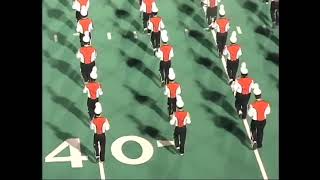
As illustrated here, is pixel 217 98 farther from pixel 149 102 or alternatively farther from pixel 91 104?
pixel 91 104

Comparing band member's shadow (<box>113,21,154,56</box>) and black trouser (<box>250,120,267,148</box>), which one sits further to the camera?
band member's shadow (<box>113,21,154,56</box>)

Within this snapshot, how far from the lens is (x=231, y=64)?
94.3 feet

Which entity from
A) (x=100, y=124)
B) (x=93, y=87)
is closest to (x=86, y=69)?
(x=93, y=87)

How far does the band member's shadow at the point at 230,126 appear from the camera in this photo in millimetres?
27078

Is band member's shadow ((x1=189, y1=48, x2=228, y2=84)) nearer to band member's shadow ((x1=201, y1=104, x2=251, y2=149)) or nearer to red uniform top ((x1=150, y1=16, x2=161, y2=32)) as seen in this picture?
red uniform top ((x1=150, y1=16, x2=161, y2=32))

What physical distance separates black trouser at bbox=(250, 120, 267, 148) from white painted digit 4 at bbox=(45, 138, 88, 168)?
4056 mm

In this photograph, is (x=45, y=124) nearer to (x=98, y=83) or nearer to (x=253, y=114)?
(x=98, y=83)

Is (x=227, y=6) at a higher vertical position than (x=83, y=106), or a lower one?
higher

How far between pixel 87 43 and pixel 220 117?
4007mm

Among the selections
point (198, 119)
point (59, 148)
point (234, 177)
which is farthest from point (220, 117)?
point (59, 148)

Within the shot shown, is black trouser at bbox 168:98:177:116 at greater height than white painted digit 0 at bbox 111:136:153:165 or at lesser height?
greater

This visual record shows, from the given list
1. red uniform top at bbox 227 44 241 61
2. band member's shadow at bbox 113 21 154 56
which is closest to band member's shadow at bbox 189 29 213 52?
band member's shadow at bbox 113 21 154 56

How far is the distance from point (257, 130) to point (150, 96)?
3.37 m

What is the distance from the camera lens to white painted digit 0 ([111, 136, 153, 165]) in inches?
1038
